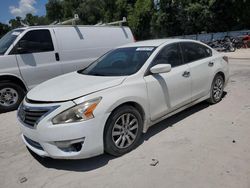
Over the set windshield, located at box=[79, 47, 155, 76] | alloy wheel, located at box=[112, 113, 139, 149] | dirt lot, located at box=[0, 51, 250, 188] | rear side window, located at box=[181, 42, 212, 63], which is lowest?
dirt lot, located at box=[0, 51, 250, 188]

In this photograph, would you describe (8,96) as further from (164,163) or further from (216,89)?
(216,89)

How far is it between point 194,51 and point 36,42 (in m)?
3.90

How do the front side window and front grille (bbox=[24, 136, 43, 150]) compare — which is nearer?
front grille (bbox=[24, 136, 43, 150])

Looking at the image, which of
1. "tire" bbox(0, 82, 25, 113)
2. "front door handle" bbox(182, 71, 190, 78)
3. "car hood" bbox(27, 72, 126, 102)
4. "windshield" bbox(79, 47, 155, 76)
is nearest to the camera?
"car hood" bbox(27, 72, 126, 102)

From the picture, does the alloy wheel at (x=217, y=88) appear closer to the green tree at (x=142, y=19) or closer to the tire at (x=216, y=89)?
the tire at (x=216, y=89)

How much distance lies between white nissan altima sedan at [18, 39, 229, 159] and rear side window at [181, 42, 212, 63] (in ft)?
0.08

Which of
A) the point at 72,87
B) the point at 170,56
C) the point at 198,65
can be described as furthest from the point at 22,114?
the point at 198,65

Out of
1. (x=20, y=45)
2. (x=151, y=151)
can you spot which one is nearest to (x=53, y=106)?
(x=151, y=151)

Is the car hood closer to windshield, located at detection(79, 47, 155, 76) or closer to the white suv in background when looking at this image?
windshield, located at detection(79, 47, 155, 76)

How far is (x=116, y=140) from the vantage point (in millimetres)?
3934

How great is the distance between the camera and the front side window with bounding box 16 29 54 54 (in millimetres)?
6855

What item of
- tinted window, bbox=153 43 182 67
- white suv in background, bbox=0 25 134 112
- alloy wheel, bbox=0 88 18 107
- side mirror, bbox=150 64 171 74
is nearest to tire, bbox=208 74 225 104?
tinted window, bbox=153 43 182 67

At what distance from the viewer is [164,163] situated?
374cm

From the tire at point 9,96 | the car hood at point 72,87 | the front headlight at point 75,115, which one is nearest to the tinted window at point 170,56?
the car hood at point 72,87
